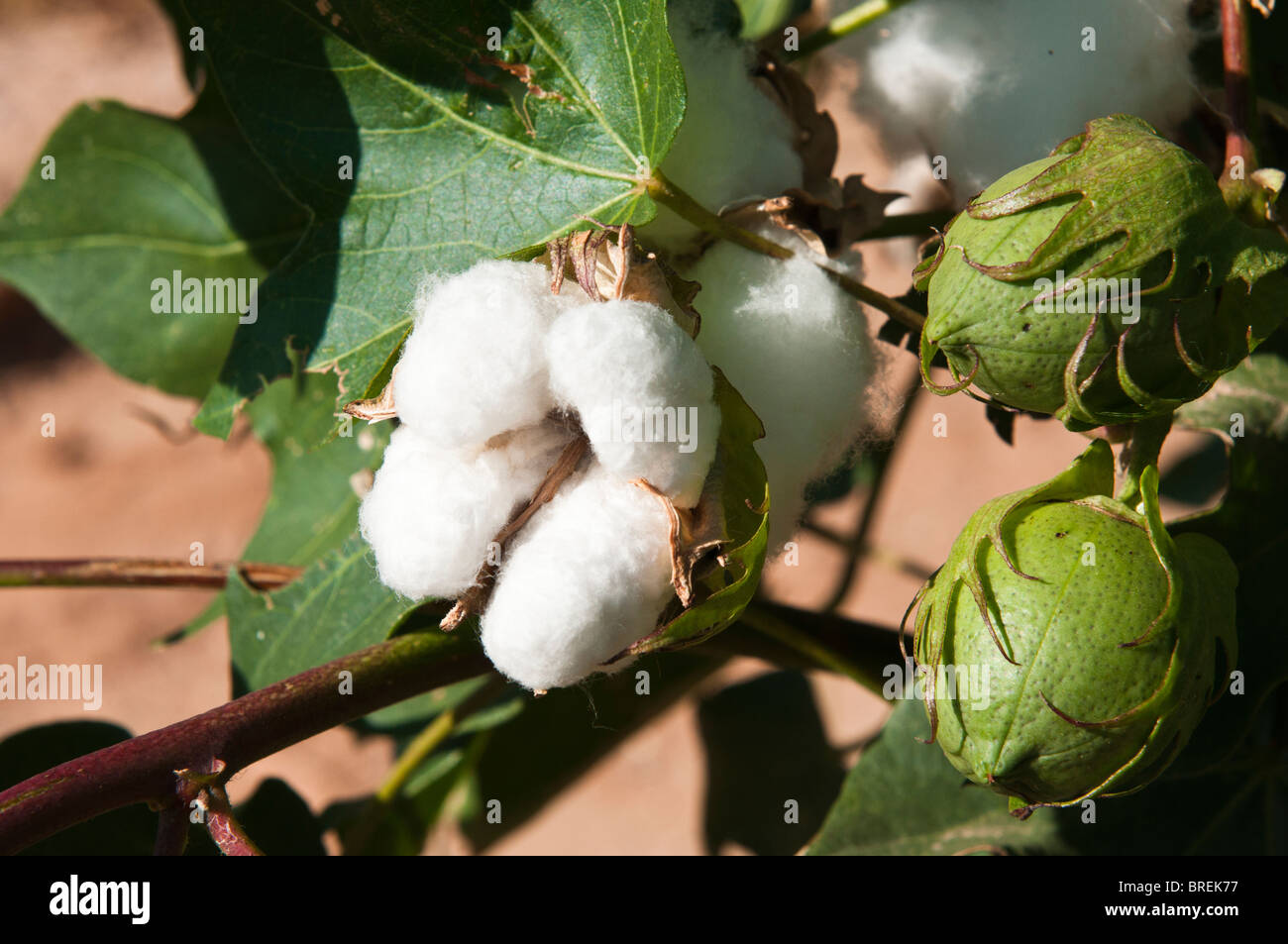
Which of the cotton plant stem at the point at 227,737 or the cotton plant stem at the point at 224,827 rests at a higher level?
the cotton plant stem at the point at 227,737

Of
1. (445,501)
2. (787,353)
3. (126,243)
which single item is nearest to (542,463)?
(445,501)

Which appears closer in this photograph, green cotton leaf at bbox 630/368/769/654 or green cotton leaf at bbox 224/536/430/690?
green cotton leaf at bbox 630/368/769/654

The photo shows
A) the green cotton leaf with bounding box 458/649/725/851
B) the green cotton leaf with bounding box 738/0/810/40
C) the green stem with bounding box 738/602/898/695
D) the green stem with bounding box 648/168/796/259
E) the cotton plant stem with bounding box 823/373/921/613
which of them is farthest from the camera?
the cotton plant stem with bounding box 823/373/921/613

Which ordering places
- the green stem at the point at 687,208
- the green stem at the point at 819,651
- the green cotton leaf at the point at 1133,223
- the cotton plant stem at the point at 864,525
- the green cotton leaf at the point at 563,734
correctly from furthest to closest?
the cotton plant stem at the point at 864,525 < the green cotton leaf at the point at 563,734 < the green stem at the point at 819,651 < the green stem at the point at 687,208 < the green cotton leaf at the point at 1133,223

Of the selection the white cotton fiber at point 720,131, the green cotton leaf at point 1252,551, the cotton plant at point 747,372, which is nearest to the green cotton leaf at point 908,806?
the cotton plant at point 747,372

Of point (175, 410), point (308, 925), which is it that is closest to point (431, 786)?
point (308, 925)

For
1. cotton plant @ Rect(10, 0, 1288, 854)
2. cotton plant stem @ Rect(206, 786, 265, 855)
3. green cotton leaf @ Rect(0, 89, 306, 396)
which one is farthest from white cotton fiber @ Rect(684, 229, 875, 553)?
green cotton leaf @ Rect(0, 89, 306, 396)

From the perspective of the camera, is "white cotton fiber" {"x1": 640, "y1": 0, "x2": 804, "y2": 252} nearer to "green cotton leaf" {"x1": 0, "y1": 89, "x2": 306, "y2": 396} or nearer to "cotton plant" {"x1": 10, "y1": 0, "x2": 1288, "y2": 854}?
"cotton plant" {"x1": 10, "y1": 0, "x2": 1288, "y2": 854}

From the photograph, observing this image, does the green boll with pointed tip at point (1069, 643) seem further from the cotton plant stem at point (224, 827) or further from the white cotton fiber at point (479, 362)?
the cotton plant stem at point (224, 827)
